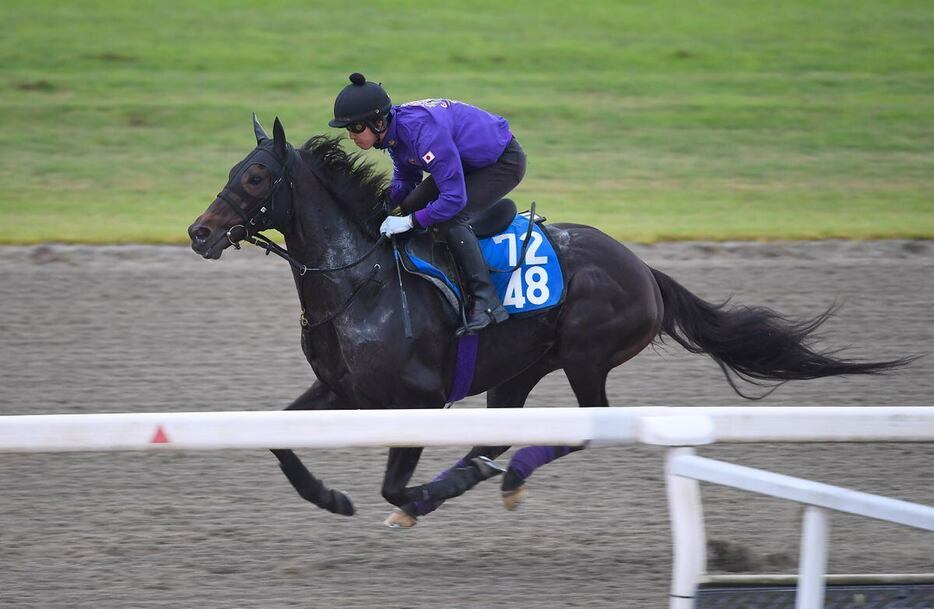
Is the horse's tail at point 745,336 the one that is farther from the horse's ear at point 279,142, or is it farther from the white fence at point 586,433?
the white fence at point 586,433

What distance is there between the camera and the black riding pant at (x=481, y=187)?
4.89m

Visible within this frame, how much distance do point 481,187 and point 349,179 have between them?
1.79ft

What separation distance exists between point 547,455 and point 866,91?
1125 centimetres

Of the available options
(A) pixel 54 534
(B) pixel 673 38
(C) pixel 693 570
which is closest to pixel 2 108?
(B) pixel 673 38

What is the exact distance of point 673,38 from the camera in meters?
16.5

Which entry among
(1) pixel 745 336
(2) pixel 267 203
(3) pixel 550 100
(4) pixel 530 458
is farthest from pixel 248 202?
(3) pixel 550 100

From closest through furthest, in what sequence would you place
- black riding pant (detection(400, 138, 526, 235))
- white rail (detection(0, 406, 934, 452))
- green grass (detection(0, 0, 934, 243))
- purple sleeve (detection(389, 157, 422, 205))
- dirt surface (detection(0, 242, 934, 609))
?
white rail (detection(0, 406, 934, 452)) → dirt surface (detection(0, 242, 934, 609)) → black riding pant (detection(400, 138, 526, 235)) → purple sleeve (detection(389, 157, 422, 205)) → green grass (detection(0, 0, 934, 243))

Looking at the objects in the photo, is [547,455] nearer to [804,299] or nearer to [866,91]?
[804,299]

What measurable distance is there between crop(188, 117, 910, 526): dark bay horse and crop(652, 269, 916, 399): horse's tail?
0.46 feet

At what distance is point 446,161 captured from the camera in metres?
4.68

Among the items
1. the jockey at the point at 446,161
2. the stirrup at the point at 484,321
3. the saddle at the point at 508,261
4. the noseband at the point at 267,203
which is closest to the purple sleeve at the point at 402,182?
the jockey at the point at 446,161

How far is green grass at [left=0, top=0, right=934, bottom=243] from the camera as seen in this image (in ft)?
35.6

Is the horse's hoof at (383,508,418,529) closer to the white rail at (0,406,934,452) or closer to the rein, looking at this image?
the rein

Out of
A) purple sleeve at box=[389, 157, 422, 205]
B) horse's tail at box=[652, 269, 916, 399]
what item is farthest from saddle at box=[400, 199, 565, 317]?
horse's tail at box=[652, 269, 916, 399]
